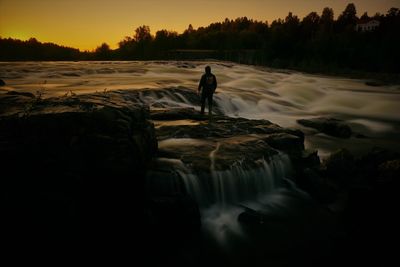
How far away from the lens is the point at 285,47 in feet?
232

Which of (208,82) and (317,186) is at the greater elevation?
(208,82)

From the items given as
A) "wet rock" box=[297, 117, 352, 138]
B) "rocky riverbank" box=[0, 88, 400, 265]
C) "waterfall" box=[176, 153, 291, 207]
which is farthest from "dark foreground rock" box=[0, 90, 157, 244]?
"wet rock" box=[297, 117, 352, 138]

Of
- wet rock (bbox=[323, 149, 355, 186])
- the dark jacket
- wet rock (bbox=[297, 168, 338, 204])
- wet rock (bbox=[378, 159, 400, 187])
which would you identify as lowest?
wet rock (bbox=[297, 168, 338, 204])

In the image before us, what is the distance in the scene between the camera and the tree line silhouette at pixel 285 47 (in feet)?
182

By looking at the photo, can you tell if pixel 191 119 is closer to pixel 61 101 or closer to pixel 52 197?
pixel 61 101

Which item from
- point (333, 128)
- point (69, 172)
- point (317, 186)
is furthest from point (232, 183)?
point (333, 128)

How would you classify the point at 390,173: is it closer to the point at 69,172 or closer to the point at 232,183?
the point at 232,183

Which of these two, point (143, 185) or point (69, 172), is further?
point (143, 185)

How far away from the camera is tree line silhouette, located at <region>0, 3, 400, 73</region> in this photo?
55625 mm

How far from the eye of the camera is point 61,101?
23.0 ft

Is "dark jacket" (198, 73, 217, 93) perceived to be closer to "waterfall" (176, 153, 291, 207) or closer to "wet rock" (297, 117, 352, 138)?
"waterfall" (176, 153, 291, 207)

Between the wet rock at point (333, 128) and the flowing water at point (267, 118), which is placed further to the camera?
the wet rock at point (333, 128)

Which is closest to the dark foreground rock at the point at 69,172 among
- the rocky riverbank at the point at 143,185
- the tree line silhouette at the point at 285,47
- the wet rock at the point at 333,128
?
the rocky riverbank at the point at 143,185

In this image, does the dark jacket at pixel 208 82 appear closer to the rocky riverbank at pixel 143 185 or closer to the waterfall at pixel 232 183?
the rocky riverbank at pixel 143 185
